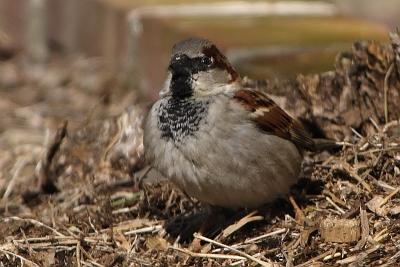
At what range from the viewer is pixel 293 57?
5.39m

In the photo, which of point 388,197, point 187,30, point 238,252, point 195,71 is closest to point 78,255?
point 238,252

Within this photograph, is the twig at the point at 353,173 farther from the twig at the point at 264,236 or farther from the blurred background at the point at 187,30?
the blurred background at the point at 187,30

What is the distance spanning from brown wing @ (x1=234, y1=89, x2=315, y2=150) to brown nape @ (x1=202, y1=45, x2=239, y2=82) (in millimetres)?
92

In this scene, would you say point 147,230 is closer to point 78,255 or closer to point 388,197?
point 78,255

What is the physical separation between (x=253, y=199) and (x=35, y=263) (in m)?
0.85

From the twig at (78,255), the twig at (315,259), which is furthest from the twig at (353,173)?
the twig at (78,255)

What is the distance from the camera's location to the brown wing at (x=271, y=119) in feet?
12.5

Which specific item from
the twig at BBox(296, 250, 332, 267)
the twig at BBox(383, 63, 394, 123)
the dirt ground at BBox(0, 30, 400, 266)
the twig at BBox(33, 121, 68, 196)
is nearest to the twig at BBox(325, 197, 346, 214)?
the dirt ground at BBox(0, 30, 400, 266)

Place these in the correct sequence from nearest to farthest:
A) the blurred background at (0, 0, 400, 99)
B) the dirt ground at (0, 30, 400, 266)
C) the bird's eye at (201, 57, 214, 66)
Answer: the dirt ground at (0, 30, 400, 266) < the bird's eye at (201, 57, 214, 66) < the blurred background at (0, 0, 400, 99)

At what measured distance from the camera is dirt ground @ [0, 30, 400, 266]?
356 centimetres

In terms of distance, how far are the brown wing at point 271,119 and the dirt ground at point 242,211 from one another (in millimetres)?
198

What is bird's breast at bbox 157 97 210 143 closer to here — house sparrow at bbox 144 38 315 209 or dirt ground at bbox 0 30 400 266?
house sparrow at bbox 144 38 315 209

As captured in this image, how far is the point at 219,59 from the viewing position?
3.86 metres

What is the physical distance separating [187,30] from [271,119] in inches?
77.3
